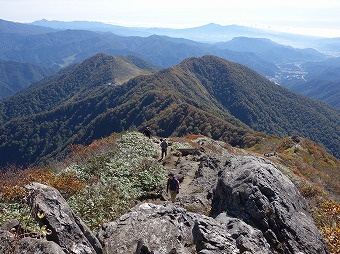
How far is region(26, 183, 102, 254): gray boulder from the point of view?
881cm

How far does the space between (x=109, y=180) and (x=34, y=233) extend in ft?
34.6

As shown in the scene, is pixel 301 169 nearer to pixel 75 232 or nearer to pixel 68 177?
pixel 68 177

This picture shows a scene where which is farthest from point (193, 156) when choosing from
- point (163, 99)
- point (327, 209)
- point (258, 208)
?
point (163, 99)

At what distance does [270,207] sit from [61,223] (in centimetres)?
926

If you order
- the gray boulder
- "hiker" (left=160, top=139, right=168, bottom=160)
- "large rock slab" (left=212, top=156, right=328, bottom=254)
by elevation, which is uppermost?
the gray boulder

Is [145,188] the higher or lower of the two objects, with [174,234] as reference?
lower

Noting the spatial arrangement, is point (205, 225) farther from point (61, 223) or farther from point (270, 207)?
point (61, 223)

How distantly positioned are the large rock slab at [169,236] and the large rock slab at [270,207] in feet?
4.45

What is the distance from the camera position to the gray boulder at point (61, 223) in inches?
347

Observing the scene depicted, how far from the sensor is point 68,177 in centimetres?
1819

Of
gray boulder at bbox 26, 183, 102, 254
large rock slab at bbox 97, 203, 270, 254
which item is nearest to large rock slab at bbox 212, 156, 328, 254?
large rock slab at bbox 97, 203, 270, 254

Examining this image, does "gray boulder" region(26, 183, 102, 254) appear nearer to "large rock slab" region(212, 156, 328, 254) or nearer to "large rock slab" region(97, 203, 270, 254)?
"large rock slab" region(97, 203, 270, 254)

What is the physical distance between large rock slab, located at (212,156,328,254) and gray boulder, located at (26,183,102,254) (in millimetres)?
7202

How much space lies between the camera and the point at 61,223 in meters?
9.20
